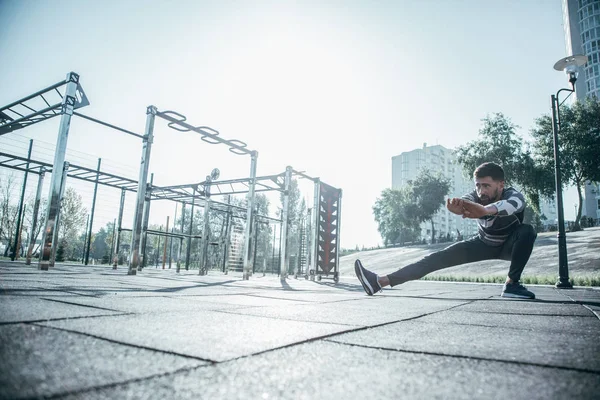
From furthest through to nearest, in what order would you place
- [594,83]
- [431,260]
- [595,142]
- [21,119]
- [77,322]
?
[594,83]
[595,142]
[21,119]
[431,260]
[77,322]

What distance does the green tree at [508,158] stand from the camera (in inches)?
1196

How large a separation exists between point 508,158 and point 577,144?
5223mm

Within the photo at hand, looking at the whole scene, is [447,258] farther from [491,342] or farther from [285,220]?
[285,220]

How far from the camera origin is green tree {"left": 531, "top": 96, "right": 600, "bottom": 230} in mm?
28547

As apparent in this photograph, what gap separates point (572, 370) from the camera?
1.00 m

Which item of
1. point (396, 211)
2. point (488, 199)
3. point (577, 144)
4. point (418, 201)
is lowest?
point (488, 199)

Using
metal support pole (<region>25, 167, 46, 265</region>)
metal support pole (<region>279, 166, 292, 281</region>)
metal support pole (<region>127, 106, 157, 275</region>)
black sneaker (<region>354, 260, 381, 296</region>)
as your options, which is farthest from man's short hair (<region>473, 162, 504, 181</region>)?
metal support pole (<region>25, 167, 46, 265</region>)

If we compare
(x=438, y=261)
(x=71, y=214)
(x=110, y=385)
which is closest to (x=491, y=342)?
(x=110, y=385)

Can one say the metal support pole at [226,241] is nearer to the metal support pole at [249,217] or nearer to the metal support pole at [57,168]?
the metal support pole at [249,217]

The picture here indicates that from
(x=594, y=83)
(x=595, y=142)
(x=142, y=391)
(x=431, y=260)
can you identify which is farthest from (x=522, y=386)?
(x=594, y=83)

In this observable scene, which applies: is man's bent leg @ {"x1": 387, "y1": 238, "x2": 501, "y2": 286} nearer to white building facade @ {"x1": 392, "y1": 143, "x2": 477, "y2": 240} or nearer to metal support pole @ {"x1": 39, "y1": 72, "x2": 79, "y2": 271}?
metal support pole @ {"x1": 39, "y1": 72, "x2": 79, "y2": 271}

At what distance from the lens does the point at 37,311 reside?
1.63 m

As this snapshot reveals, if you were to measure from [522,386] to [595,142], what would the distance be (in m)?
37.4

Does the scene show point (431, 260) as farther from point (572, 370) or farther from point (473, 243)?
point (572, 370)
